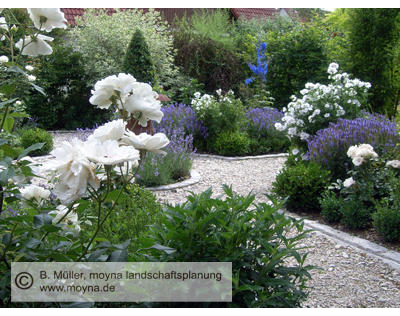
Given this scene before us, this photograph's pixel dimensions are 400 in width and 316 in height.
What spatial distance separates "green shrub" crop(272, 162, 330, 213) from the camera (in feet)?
14.5

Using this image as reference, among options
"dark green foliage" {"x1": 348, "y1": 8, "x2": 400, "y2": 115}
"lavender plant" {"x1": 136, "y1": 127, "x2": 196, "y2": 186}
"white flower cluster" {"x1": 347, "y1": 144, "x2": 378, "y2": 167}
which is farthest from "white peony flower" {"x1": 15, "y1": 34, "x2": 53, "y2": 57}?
"dark green foliage" {"x1": 348, "y1": 8, "x2": 400, "y2": 115}

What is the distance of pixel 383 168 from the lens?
4.00 metres

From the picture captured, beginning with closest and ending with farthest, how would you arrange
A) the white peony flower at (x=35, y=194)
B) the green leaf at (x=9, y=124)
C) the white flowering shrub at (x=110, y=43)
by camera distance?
the green leaf at (x=9, y=124)
the white peony flower at (x=35, y=194)
the white flowering shrub at (x=110, y=43)

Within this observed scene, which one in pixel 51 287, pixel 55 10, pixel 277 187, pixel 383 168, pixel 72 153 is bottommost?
pixel 277 187

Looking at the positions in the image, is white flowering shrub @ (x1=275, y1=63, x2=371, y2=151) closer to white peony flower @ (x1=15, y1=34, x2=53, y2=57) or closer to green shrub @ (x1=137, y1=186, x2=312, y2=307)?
green shrub @ (x1=137, y1=186, x2=312, y2=307)

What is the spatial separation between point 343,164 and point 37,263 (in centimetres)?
413

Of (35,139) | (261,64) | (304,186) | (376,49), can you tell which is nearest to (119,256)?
(304,186)

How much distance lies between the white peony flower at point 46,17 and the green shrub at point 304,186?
3609mm

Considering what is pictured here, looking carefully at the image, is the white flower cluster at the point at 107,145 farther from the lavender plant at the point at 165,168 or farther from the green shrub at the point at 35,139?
the green shrub at the point at 35,139

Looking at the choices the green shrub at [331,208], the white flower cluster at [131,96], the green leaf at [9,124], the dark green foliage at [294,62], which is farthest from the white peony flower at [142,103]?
the dark green foliage at [294,62]

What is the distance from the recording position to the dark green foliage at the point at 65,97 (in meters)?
9.82

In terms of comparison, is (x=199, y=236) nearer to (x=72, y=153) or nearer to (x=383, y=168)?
(x=72, y=153)

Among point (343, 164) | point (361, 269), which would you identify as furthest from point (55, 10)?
point (343, 164)

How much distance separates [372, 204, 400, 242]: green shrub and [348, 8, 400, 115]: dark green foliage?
232 inches
